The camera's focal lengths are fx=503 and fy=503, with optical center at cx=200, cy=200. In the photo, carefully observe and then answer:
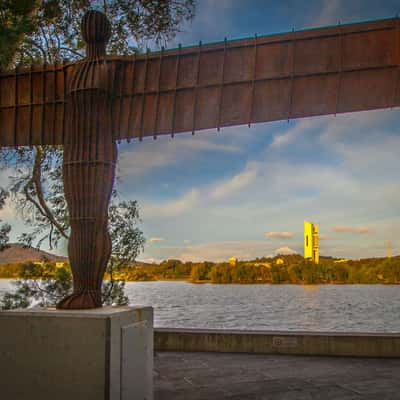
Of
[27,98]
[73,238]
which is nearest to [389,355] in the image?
[73,238]

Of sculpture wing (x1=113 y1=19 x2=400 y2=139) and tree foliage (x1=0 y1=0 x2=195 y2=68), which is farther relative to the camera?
tree foliage (x1=0 y1=0 x2=195 y2=68)

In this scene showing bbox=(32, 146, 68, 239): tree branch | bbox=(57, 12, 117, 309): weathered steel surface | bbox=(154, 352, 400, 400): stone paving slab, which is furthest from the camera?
bbox=(32, 146, 68, 239): tree branch

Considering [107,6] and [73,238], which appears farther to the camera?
[107,6]

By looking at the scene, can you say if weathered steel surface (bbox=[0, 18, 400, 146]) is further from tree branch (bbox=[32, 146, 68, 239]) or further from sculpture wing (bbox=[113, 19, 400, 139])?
tree branch (bbox=[32, 146, 68, 239])

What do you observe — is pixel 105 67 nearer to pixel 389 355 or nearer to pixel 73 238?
pixel 73 238

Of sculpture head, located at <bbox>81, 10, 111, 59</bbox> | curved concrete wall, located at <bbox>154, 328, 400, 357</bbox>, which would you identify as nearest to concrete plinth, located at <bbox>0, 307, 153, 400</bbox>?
sculpture head, located at <bbox>81, 10, 111, 59</bbox>

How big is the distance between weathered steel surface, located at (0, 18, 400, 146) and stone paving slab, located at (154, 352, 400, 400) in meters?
3.18

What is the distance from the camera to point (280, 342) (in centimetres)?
847

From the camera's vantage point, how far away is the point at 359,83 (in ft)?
14.4

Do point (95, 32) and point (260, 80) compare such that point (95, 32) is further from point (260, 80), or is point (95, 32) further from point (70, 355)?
point (70, 355)

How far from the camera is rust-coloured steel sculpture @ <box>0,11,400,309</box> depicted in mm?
4398

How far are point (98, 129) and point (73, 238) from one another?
1042 millimetres

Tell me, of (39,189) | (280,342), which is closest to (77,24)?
(39,189)

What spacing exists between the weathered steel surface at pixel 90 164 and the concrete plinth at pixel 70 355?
31 centimetres
